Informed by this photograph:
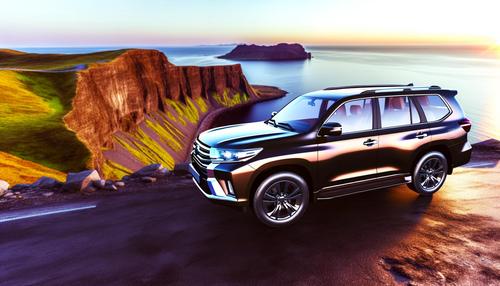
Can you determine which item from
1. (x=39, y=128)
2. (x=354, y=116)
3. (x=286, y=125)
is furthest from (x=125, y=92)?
(x=354, y=116)

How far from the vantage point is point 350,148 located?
5.80m

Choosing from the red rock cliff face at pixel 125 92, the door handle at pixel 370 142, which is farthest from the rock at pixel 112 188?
the red rock cliff face at pixel 125 92

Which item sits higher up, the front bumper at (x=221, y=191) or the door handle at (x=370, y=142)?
the door handle at (x=370, y=142)

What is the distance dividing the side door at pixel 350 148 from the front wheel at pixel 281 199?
432 mm

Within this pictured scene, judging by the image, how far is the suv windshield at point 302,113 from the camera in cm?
610

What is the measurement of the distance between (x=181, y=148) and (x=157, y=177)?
197 feet

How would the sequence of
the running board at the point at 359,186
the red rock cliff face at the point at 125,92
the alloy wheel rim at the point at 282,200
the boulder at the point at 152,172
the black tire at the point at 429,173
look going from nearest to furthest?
Answer: the alloy wheel rim at the point at 282,200, the running board at the point at 359,186, the black tire at the point at 429,173, the boulder at the point at 152,172, the red rock cliff face at the point at 125,92

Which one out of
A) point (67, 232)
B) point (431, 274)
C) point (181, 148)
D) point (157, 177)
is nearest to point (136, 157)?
point (181, 148)

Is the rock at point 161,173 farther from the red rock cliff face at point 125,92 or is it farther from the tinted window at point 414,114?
the red rock cliff face at point 125,92

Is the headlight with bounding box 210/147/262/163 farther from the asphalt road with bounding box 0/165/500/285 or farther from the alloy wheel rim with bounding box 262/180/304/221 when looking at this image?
the asphalt road with bounding box 0/165/500/285

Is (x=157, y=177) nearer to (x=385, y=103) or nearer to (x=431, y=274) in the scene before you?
(x=385, y=103)

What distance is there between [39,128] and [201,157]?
2145 centimetres

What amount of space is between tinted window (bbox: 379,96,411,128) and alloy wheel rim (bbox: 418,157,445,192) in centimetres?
106

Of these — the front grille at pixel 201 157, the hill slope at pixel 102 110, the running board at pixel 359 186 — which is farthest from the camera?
the hill slope at pixel 102 110
